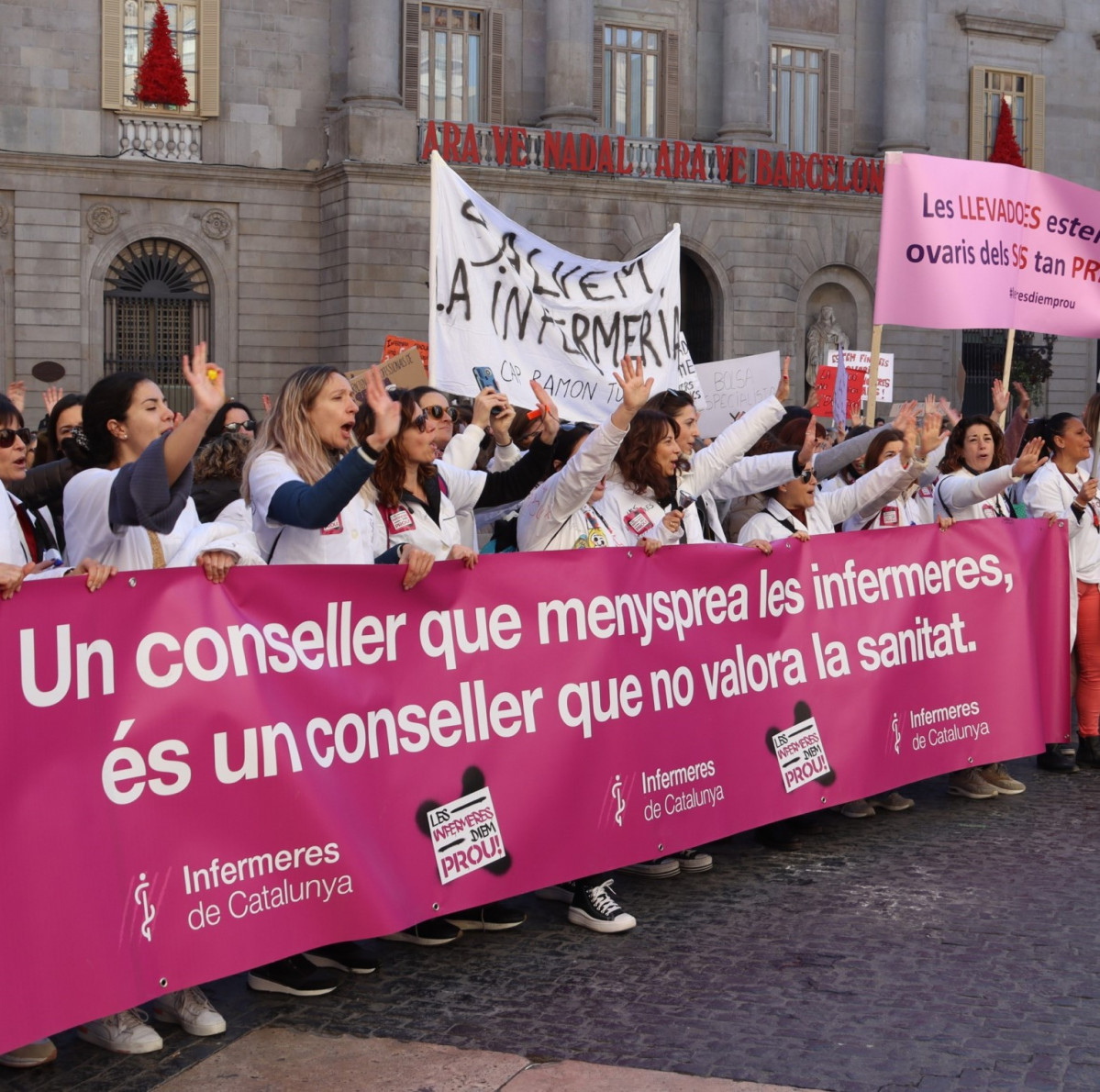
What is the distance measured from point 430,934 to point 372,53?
925 inches

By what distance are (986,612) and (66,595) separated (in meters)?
4.74

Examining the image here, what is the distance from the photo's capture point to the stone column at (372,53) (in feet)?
88.1

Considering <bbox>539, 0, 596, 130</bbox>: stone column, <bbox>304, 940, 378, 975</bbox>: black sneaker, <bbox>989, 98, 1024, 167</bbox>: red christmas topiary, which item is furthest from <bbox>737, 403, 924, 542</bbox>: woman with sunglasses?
<bbox>989, 98, 1024, 167</bbox>: red christmas topiary

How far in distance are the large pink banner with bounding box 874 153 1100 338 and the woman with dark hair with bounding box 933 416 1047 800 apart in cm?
76

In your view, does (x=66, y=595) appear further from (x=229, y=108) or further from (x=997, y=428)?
(x=229, y=108)

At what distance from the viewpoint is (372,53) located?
27.0 meters

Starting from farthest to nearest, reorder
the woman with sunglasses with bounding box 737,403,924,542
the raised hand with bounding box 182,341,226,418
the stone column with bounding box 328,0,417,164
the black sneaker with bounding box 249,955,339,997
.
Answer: the stone column with bounding box 328,0,417,164 → the woman with sunglasses with bounding box 737,403,924,542 → the black sneaker with bounding box 249,955,339,997 → the raised hand with bounding box 182,341,226,418

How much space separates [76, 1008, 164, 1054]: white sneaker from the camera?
14.9 ft

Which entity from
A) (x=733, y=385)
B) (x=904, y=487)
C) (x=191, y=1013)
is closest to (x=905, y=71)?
(x=733, y=385)

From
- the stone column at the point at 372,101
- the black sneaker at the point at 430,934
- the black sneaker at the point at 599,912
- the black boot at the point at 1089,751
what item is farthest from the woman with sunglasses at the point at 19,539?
the stone column at the point at 372,101

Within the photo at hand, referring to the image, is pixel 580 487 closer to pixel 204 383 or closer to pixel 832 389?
pixel 204 383

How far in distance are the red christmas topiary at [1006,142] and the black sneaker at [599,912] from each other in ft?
95.7

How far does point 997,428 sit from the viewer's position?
333 inches

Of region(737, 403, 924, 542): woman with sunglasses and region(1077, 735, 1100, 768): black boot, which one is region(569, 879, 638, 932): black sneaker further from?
region(1077, 735, 1100, 768): black boot
